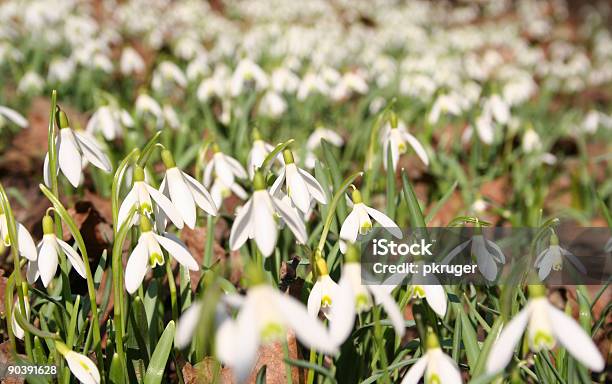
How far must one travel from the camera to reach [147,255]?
3.70 feet

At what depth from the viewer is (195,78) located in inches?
143

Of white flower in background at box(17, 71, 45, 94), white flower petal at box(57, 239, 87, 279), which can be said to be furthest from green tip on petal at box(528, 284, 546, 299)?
white flower in background at box(17, 71, 45, 94)

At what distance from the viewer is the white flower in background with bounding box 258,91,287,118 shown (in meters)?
3.03

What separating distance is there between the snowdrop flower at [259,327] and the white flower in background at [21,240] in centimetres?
57

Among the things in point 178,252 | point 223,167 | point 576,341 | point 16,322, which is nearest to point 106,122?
point 223,167

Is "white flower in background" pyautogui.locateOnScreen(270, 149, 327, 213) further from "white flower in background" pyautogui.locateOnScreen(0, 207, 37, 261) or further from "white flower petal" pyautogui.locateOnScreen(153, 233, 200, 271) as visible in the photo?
"white flower in background" pyautogui.locateOnScreen(0, 207, 37, 261)

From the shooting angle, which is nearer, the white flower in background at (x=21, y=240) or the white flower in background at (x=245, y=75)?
the white flower in background at (x=21, y=240)

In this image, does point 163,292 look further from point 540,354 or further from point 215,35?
point 215,35

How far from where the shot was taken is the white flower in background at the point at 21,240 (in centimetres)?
117

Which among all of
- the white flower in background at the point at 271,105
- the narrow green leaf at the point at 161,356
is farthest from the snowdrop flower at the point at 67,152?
the white flower in background at the point at 271,105

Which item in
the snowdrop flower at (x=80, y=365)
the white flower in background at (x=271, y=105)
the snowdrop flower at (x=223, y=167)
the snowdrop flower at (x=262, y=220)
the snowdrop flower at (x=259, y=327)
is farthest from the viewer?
the white flower in background at (x=271, y=105)

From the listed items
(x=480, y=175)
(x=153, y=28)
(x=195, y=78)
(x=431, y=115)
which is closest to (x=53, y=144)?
(x=431, y=115)

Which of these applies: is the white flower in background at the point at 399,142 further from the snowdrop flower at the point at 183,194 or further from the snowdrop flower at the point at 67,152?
the snowdrop flower at the point at 67,152

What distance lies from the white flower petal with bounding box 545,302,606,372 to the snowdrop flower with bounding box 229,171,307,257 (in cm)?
37
